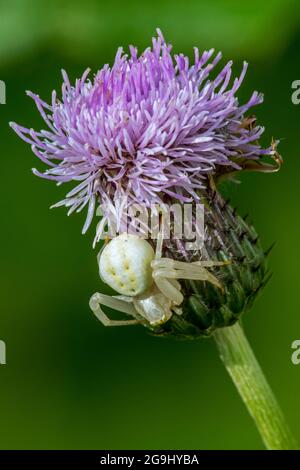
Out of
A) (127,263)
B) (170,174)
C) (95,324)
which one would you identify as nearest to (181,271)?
(127,263)

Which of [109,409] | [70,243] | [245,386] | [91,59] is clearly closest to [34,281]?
[70,243]

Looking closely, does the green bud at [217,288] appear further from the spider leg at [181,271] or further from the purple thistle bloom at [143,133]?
the purple thistle bloom at [143,133]

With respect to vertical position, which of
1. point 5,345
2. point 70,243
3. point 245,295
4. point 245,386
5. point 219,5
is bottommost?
point 245,386

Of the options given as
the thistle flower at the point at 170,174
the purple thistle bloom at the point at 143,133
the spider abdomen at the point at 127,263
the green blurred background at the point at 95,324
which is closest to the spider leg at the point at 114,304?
the thistle flower at the point at 170,174

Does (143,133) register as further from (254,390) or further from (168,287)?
(254,390)

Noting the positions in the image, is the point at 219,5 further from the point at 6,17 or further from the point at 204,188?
the point at 204,188

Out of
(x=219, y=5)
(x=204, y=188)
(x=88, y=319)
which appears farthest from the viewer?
(x=88, y=319)

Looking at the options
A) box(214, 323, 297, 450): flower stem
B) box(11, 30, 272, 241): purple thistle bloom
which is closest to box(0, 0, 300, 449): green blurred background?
box(214, 323, 297, 450): flower stem
